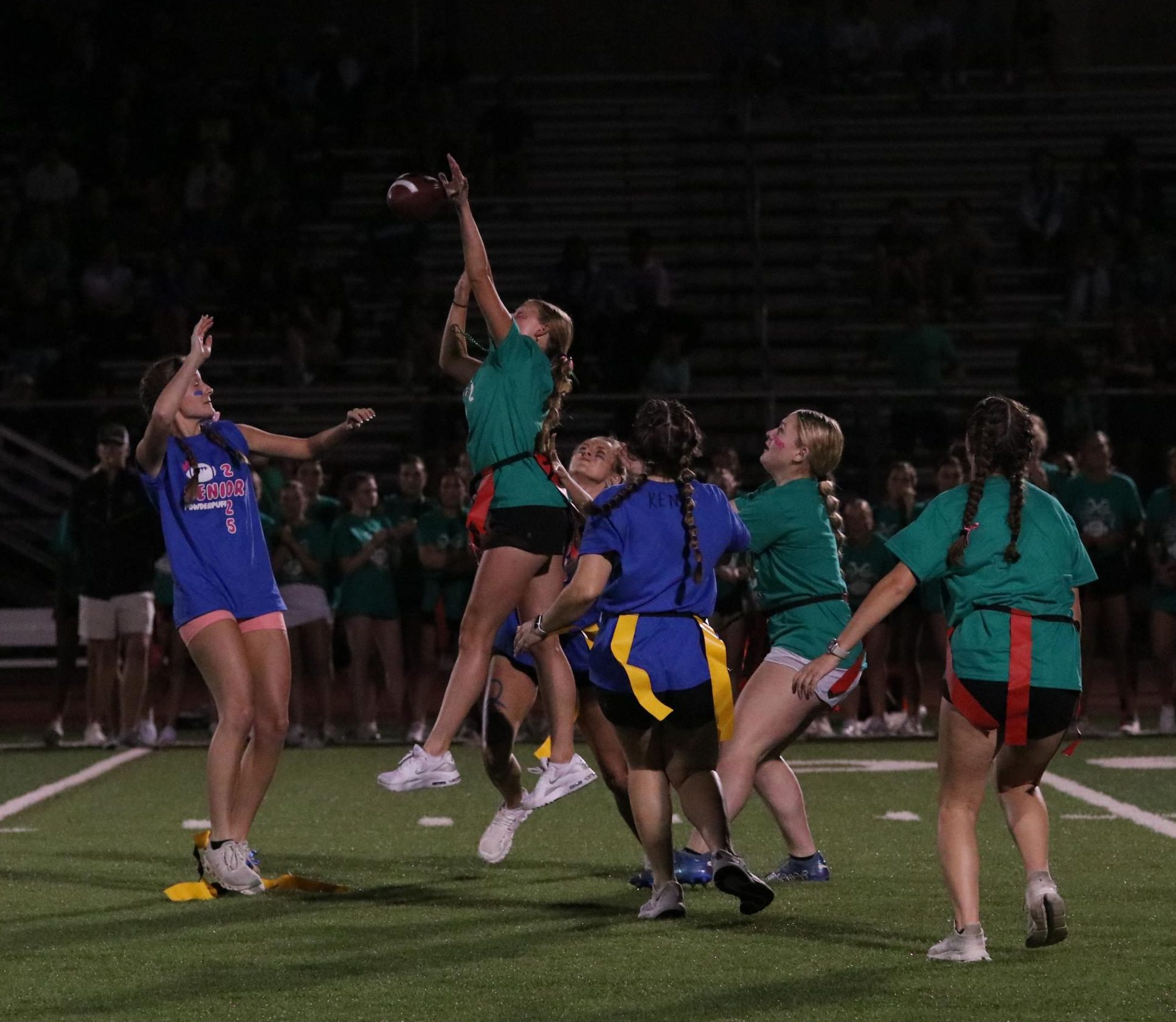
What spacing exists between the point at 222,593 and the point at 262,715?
0.47 meters

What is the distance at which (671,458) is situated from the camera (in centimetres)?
A: 648

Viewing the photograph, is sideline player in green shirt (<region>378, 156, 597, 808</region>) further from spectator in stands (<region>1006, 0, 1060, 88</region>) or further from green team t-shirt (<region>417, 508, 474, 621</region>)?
spectator in stands (<region>1006, 0, 1060, 88</region>)

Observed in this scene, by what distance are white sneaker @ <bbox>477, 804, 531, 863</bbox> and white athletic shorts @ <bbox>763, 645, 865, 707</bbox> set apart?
1.24 m

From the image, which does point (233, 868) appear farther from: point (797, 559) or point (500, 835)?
point (797, 559)

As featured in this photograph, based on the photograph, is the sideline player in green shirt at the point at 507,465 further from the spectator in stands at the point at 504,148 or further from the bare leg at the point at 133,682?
the spectator in stands at the point at 504,148

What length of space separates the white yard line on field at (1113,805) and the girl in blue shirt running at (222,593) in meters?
3.88

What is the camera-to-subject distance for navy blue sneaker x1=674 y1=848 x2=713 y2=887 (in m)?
7.15

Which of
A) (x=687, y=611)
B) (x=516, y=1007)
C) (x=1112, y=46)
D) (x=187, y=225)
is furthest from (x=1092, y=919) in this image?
(x=1112, y=46)

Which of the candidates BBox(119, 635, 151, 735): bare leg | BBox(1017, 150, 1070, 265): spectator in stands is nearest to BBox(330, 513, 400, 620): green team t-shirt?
BBox(119, 635, 151, 735): bare leg

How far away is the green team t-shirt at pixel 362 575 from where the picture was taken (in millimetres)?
13453

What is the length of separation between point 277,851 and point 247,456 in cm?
188

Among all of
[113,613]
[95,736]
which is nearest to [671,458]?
[113,613]

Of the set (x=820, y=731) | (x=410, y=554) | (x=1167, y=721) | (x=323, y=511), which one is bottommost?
(x=820, y=731)

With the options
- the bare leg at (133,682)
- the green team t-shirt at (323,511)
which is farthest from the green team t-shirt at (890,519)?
the bare leg at (133,682)
